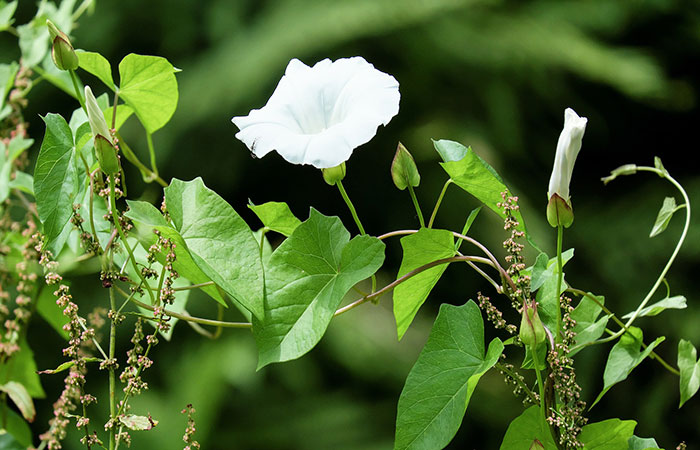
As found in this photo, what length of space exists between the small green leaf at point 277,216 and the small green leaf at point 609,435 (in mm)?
179

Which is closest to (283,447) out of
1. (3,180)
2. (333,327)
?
(333,327)

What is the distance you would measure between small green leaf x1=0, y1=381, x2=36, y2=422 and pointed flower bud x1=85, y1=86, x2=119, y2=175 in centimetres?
20

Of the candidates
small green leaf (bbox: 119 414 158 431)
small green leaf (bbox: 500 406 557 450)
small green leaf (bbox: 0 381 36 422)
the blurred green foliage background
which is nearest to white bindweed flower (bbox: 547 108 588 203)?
small green leaf (bbox: 500 406 557 450)

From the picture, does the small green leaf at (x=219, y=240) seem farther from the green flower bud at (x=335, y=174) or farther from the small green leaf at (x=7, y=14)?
the small green leaf at (x=7, y=14)

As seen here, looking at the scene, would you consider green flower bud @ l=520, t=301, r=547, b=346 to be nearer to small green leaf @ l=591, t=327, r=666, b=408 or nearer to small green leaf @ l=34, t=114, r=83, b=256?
small green leaf @ l=591, t=327, r=666, b=408

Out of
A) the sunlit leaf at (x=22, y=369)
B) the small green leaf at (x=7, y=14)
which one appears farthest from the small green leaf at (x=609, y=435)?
the small green leaf at (x=7, y=14)

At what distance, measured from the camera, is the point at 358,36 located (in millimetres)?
1421

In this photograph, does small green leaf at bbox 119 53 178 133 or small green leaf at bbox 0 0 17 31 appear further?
small green leaf at bbox 0 0 17 31

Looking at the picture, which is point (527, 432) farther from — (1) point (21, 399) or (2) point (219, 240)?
(1) point (21, 399)

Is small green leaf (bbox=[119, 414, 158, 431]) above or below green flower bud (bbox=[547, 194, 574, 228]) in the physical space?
below

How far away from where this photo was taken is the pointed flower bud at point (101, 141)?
30cm

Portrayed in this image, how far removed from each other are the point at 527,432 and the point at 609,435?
0.13 ft

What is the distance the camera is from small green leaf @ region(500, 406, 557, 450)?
0.30 m

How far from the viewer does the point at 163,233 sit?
30 centimetres
